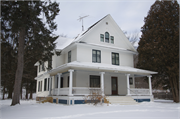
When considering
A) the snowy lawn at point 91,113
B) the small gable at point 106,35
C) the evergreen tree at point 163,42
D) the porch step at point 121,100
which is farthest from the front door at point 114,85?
the snowy lawn at point 91,113

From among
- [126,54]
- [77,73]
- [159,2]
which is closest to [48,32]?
[77,73]

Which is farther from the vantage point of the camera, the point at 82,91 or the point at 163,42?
the point at 163,42

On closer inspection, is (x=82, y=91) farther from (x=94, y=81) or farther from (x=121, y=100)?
(x=121, y=100)

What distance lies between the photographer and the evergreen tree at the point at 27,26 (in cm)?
1292

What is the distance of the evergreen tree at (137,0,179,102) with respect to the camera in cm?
1779

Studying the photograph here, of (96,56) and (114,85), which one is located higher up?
(96,56)

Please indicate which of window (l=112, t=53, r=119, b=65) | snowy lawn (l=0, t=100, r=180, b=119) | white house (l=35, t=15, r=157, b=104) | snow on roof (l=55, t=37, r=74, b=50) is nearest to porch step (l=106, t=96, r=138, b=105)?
white house (l=35, t=15, r=157, b=104)

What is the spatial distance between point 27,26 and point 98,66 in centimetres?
721

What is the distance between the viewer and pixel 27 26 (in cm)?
1446

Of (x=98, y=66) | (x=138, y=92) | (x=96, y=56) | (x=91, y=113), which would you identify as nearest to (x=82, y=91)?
(x=98, y=66)

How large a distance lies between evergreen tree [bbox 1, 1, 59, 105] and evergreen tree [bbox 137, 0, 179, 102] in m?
11.2

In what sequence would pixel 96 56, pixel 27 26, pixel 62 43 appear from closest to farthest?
pixel 27 26
pixel 96 56
pixel 62 43

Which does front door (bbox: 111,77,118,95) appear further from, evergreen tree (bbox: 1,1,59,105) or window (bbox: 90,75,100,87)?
evergreen tree (bbox: 1,1,59,105)

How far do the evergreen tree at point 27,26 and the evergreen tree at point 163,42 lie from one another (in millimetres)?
11174
